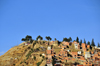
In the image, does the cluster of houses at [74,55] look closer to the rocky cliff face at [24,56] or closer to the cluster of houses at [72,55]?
the cluster of houses at [72,55]

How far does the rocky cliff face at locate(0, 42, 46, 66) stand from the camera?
10245 cm

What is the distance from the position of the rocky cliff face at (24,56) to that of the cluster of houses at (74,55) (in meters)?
5.90

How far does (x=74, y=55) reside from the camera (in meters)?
99.7

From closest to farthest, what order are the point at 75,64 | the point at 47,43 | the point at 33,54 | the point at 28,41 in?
the point at 75,64
the point at 33,54
the point at 47,43
the point at 28,41

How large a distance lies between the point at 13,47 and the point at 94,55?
185 feet

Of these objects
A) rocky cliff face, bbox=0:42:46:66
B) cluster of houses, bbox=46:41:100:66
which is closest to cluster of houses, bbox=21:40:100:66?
cluster of houses, bbox=46:41:100:66

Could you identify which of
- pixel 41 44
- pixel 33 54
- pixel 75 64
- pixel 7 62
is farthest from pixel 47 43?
pixel 75 64

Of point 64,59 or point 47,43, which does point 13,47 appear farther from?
point 64,59

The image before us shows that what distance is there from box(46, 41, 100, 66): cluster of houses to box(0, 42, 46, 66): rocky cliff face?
5.90 m

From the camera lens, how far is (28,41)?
132 metres

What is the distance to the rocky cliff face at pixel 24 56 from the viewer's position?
102450 mm

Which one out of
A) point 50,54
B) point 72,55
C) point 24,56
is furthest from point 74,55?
point 24,56

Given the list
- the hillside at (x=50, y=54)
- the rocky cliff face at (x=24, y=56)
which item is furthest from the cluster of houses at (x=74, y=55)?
the rocky cliff face at (x=24, y=56)

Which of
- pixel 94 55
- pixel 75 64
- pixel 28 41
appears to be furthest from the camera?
pixel 28 41
